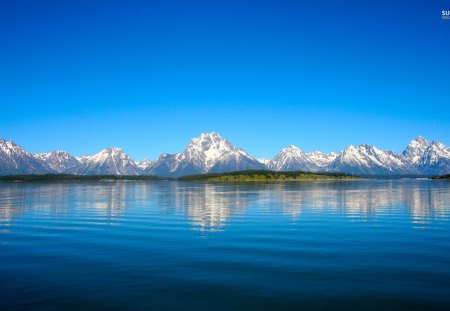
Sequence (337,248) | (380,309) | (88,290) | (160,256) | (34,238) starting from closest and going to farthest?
1. (380,309)
2. (88,290)
3. (160,256)
4. (337,248)
5. (34,238)

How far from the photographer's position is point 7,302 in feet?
58.2

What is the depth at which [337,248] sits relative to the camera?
29875mm

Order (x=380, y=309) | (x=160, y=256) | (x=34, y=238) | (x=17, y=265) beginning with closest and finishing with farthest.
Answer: (x=380, y=309) < (x=17, y=265) < (x=160, y=256) < (x=34, y=238)

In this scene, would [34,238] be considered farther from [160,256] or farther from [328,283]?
[328,283]

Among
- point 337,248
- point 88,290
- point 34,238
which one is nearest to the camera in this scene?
point 88,290

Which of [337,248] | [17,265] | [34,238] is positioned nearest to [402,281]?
[337,248]

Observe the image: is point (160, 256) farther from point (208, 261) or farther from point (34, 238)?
point (34, 238)

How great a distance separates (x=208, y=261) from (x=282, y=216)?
2849cm

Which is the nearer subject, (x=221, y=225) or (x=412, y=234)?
(x=412, y=234)

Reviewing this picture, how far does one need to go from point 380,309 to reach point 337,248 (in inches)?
520

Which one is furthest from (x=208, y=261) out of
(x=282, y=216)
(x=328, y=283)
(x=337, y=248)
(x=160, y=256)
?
(x=282, y=216)

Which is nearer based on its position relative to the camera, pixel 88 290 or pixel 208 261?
pixel 88 290

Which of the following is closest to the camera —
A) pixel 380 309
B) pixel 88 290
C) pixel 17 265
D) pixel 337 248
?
pixel 380 309

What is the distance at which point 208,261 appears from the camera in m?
25.7
